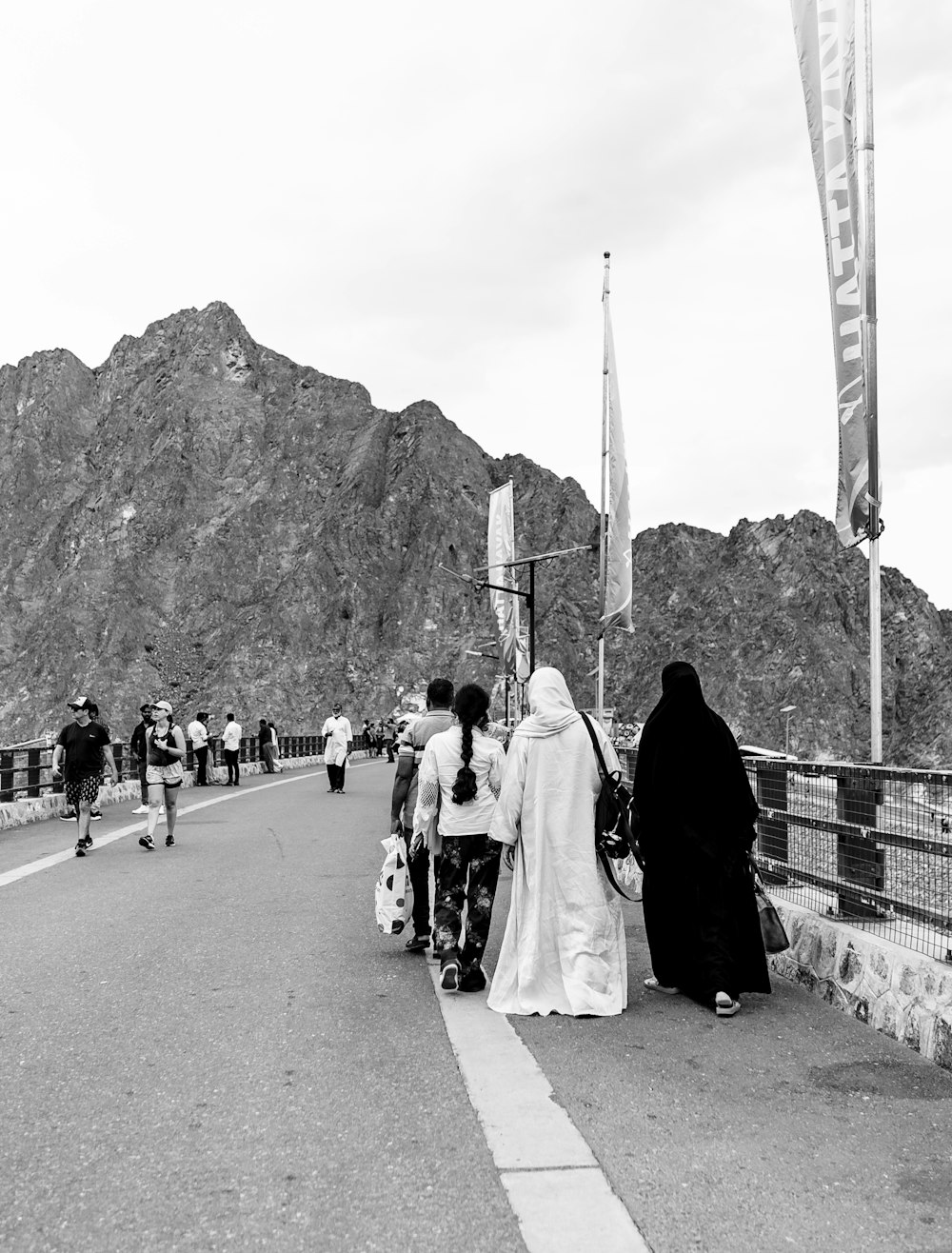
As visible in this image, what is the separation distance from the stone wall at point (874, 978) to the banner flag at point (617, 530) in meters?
10.9

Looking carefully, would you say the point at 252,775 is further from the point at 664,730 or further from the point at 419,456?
the point at 419,456

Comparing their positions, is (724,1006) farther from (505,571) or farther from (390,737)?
(390,737)

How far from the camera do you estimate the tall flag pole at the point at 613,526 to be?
17938 mm

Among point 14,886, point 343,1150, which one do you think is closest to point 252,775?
point 14,886

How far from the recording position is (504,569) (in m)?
34.8

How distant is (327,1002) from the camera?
625cm

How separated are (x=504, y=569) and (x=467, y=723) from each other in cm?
2797

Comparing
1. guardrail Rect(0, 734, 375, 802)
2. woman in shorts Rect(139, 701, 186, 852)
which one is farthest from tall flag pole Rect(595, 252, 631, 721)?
guardrail Rect(0, 734, 375, 802)

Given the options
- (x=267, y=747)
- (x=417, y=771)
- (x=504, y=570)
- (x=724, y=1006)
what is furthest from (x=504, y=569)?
(x=724, y=1006)

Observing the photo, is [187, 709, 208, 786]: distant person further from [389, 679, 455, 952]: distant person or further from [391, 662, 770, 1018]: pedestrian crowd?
[391, 662, 770, 1018]: pedestrian crowd

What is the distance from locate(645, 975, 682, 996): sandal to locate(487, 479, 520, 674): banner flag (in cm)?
2678

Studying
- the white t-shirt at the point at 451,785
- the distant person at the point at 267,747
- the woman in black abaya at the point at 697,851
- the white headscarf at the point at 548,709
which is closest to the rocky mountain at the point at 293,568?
the distant person at the point at 267,747

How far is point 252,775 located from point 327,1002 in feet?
96.3

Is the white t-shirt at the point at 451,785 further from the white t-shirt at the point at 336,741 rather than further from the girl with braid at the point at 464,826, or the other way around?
the white t-shirt at the point at 336,741
